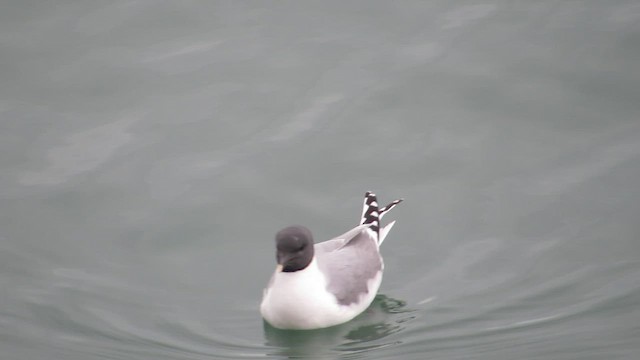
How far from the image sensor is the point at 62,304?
9.26 meters

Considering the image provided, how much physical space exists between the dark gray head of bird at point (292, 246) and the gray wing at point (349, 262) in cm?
45

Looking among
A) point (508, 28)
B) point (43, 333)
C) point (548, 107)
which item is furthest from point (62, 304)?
point (508, 28)

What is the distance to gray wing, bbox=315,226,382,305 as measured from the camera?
364 inches

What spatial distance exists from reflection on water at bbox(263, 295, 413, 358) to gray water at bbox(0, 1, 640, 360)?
26 millimetres

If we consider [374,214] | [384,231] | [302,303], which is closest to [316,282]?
[302,303]

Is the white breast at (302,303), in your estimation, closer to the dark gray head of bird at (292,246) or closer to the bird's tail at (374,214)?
the dark gray head of bird at (292,246)

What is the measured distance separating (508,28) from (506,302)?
5.61 meters

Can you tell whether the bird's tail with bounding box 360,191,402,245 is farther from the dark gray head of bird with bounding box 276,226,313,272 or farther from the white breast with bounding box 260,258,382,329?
the dark gray head of bird with bounding box 276,226,313,272

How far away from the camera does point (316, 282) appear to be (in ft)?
29.8

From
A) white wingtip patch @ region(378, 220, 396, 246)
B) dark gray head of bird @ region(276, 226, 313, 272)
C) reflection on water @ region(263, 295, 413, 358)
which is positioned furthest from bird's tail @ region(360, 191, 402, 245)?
dark gray head of bird @ region(276, 226, 313, 272)

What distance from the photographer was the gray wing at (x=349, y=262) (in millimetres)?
9250

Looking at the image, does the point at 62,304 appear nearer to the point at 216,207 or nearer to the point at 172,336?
the point at 172,336

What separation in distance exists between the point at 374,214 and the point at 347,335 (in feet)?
5.60

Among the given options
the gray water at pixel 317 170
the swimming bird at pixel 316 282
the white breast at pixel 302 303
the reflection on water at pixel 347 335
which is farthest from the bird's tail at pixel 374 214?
the white breast at pixel 302 303
